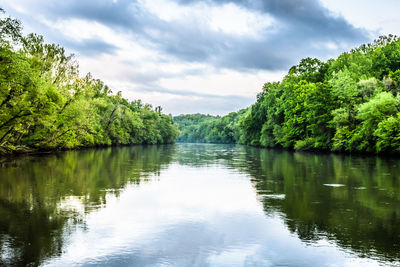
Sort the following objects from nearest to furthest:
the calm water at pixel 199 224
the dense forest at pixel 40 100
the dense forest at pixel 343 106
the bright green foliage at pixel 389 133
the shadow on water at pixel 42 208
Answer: the calm water at pixel 199 224
the shadow on water at pixel 42 208
the dense forest at pixel 40 100
the bright green foliage at pixel 389 133
the dense forest at pixel 343 106

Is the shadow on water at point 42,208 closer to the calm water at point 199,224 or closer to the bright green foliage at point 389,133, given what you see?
the calm water at point 199,224

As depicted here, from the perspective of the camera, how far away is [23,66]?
2675 cm

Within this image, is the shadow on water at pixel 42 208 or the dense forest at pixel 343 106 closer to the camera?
the shadow on water at pixel 42 208

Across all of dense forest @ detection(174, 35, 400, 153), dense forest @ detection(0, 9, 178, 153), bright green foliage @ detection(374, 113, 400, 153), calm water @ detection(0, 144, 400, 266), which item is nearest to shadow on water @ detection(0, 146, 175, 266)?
calm water @ detection(0, 144, 400, 266)

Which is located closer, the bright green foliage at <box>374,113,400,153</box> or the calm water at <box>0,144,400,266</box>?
the calm water at <box>0,144,400,266</box>

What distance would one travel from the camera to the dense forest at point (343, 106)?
41000mm

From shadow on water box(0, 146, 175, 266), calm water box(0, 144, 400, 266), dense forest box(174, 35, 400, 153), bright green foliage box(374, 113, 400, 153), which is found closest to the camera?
calm water box(0, 144, 400, 266)

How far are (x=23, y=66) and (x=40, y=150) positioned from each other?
84.0 feet

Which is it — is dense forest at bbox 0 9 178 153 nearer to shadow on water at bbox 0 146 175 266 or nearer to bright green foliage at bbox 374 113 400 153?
shadow on water at bbox 0 146 175 266

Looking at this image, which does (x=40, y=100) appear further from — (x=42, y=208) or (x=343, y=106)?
(x=343, y=106)

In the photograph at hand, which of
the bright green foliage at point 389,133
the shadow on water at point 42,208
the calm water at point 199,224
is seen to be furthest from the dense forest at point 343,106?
the shadow on water at point 42,208

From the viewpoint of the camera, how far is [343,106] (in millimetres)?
51562

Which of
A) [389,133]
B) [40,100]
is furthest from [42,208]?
[389,133]

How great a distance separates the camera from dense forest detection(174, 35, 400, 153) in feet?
135
